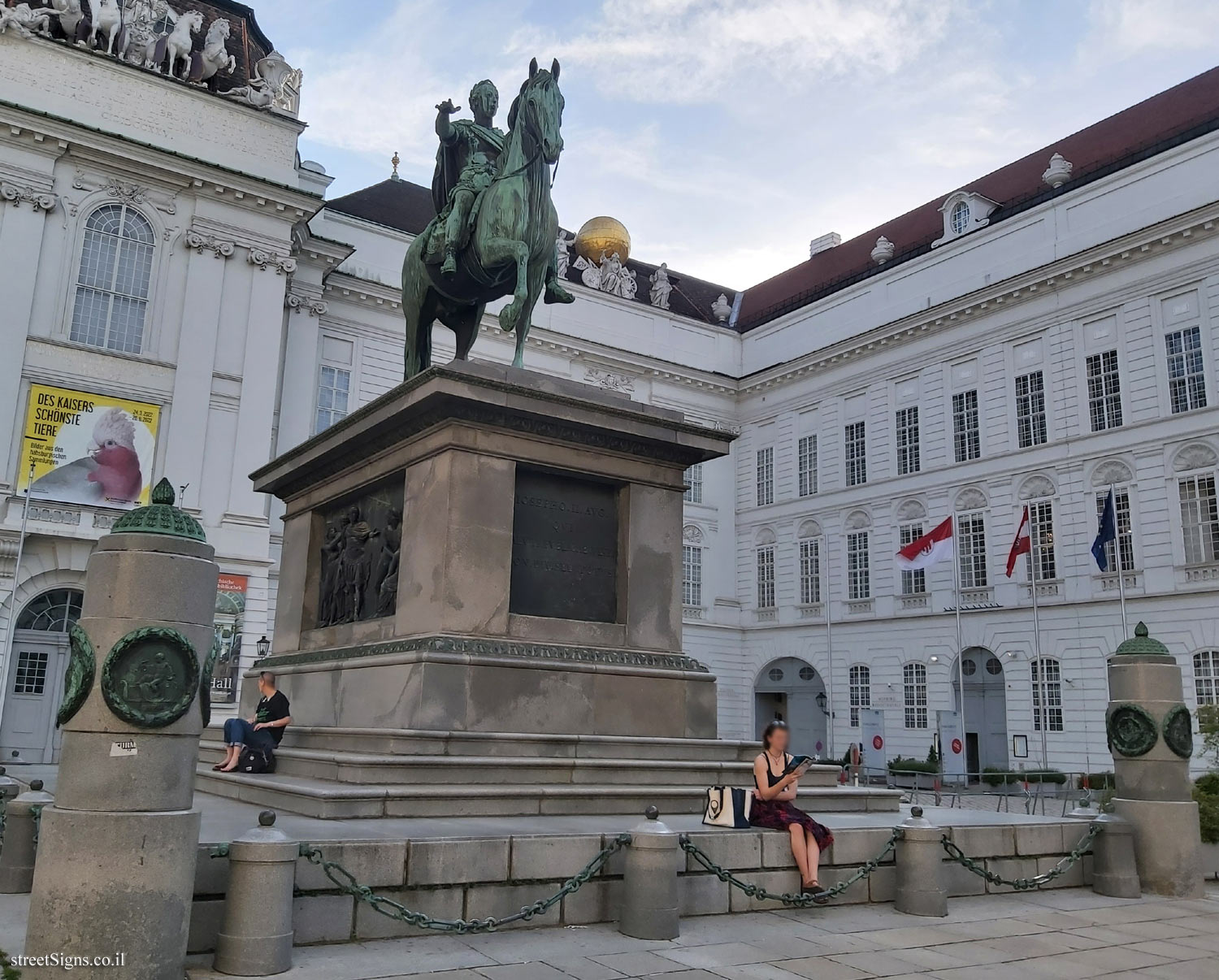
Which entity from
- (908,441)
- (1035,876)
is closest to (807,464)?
(908,441)

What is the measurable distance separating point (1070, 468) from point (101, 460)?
98.8ft

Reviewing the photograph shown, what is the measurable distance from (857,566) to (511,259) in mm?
35091

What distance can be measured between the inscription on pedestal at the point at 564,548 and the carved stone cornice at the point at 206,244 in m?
26.6

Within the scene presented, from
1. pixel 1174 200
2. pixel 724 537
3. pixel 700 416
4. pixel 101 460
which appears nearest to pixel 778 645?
pixel 724 537

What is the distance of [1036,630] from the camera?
35.5 meters

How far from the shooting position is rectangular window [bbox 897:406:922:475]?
139ft

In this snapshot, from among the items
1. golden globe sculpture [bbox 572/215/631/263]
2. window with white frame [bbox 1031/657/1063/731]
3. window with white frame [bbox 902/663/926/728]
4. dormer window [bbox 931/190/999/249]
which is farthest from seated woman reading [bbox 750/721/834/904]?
golden globe sculpture [bbox 572/215/631/263]

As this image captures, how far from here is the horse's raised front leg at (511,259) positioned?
35.9 ft

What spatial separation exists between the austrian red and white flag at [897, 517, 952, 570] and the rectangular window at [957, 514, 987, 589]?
4056 millimetres

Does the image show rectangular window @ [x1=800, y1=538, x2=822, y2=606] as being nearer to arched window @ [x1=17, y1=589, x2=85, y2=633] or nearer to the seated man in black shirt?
arched window @ [x1=17, y1=589, x2=85, y2=633]

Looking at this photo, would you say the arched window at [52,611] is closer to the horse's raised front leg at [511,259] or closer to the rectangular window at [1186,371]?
the horse's raised front leg at [511,259]

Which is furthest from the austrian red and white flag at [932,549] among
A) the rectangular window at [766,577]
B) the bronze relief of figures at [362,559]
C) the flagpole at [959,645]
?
the bronze relief of figures at [362,559]

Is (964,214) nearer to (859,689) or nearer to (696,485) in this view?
(696,485)

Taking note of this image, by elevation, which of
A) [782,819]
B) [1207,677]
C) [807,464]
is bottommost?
[782,819]
